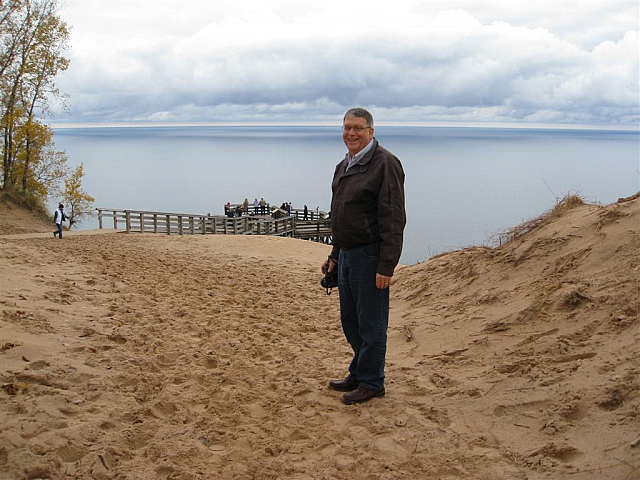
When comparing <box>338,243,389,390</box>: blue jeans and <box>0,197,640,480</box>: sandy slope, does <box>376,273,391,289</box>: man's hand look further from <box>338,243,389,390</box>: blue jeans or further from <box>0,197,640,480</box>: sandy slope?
<box>0,197,640,480</box>: sandy slope

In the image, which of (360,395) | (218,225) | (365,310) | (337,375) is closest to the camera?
(365,310)

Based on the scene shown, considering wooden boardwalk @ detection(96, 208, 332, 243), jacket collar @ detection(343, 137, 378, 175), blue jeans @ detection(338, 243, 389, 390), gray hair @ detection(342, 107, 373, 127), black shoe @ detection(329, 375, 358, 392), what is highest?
gray hair @ detection(342, 107, 373, 127)

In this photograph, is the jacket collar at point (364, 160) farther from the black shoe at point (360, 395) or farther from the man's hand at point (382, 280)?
the black shoe at point (360, 395)

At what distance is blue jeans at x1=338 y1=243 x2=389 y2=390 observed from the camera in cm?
404

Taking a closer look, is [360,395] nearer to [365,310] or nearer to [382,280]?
[365,310]

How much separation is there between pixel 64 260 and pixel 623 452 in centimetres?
933

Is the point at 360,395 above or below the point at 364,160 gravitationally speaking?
below

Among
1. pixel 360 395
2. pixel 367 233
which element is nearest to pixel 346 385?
pixel 360 395

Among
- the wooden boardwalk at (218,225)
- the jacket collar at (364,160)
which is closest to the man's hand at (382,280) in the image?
the jacket collar at (364,160)

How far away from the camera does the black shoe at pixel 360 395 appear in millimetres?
4266

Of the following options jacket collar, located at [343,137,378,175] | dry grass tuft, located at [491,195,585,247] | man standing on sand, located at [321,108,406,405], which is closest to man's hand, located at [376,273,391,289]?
man standing on sand, located at [321,108,406,405]

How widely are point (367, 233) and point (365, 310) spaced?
0.58 metres

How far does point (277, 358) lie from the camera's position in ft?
18.3

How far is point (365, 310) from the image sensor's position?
4.10m
